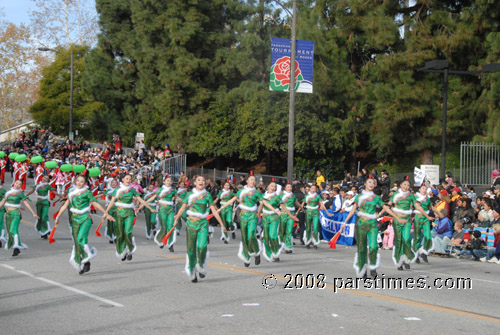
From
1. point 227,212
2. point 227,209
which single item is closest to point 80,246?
point 227,209

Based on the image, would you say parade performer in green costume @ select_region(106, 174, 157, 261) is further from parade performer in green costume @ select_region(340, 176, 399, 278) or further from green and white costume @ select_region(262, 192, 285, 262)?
parade performer in green costume @ select_region(340, 176, 399, 278)

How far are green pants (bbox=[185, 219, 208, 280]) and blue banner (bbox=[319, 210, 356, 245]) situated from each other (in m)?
8.81

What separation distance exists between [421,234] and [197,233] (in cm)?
577

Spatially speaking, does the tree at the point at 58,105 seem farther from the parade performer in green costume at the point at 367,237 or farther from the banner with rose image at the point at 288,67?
the parade performer in green costume at the point at 367,237

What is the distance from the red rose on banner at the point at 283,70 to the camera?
23656 millimetres

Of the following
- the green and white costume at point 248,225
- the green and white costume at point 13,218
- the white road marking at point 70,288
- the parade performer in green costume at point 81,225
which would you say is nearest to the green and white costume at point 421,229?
the green and white costume at point 248,225

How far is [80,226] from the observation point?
483 inches

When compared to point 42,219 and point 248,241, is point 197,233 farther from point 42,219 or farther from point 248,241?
→ point 42,219

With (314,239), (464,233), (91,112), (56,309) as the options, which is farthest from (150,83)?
(56,309)

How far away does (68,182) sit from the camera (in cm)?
2719

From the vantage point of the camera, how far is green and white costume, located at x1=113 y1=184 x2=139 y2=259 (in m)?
13.9

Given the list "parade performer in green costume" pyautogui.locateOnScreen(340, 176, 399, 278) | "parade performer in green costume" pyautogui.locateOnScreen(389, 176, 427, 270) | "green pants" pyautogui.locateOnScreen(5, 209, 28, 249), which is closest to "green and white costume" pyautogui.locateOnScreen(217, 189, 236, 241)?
"green pants" pyautogui.locateOnScreen(5, 209, 28, 249)

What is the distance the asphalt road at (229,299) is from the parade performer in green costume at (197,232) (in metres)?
0.28

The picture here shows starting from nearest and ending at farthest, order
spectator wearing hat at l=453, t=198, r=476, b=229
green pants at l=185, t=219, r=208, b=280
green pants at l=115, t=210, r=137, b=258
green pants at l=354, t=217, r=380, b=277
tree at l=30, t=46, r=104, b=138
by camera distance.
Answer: green pants at l=185, t=219, r=208, b=280 → green pants at l=354, t=217, r=380, b=277 → green pants at l=115, t=210, r=137, b=258 → spectator wearing hat at l=453, t=198, r=476, b=229 → tree at l=30, t=46, r=104, b=138
